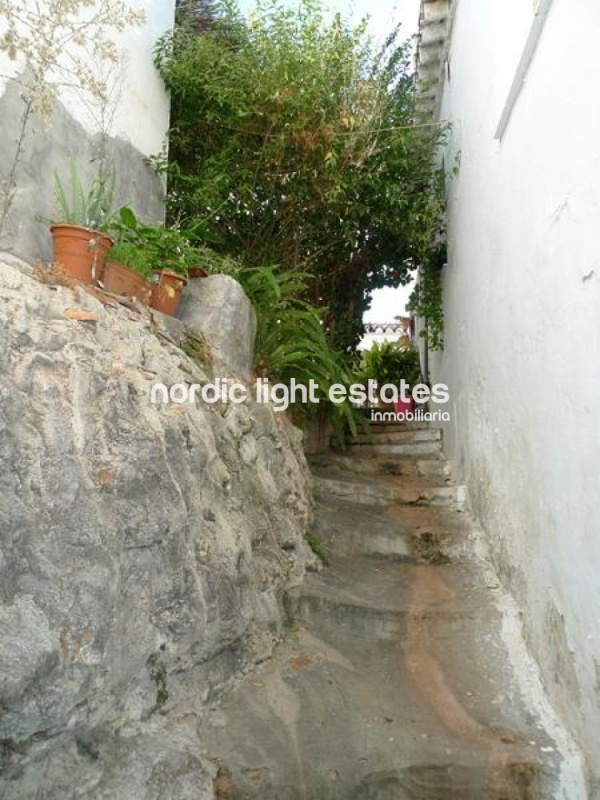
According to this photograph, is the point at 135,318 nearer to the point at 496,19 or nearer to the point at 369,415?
the point at 496,19

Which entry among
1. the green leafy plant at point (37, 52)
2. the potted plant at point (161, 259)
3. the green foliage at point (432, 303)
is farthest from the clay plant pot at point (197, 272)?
the green foliage at point (432, 303)

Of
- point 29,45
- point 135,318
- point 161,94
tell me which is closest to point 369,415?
point 161,94

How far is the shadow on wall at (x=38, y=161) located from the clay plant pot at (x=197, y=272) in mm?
638

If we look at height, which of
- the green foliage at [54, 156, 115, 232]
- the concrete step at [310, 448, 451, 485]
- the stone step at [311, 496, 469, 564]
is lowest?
the stone step at [311, 496, 469, 564]

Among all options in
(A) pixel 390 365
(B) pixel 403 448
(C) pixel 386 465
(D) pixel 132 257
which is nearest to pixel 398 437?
(B) pixel 403 448

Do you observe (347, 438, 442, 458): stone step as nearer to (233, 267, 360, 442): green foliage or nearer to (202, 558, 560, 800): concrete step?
(233, 267, 360, 442): green foliage

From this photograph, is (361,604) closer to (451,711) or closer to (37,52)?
(451,711)

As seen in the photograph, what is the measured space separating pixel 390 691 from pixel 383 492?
81.1 inches

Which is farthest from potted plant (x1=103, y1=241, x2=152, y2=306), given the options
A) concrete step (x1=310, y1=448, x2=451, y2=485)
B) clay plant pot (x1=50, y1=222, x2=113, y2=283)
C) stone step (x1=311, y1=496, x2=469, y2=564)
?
concrete step (x1=310, y1=448, x2=451, y2=485)

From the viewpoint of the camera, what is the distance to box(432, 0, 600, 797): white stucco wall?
2.16 m

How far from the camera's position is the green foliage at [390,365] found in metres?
8.77

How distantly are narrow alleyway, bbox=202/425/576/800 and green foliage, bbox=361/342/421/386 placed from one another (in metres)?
4.64

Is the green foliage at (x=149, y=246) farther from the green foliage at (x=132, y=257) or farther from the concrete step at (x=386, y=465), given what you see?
the concrete step at (x=386, y=465)

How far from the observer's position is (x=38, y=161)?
3.35m
